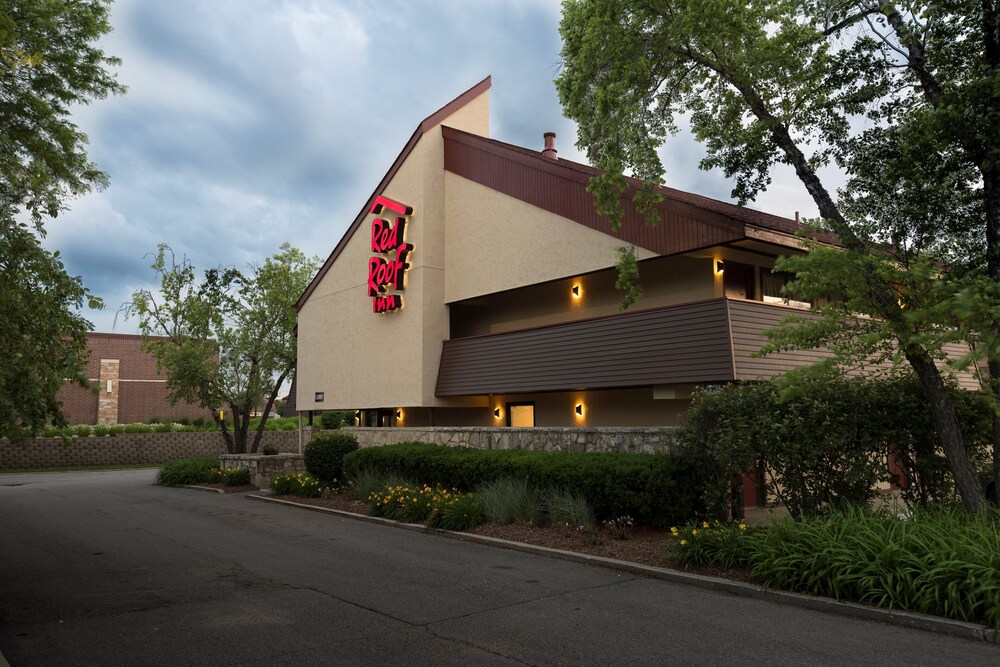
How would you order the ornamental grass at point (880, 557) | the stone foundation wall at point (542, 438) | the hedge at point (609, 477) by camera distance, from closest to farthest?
the ornamental grass at point (880, 557), the hedge at point (609, 477), the stone foundation wall at point (542, 438)

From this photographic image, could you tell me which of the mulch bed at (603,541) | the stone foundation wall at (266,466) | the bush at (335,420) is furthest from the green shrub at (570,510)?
the bush at (335,420)

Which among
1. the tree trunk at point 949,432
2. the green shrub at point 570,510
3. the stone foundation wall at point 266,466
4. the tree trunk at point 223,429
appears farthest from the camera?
the tree trunk at point 223,429

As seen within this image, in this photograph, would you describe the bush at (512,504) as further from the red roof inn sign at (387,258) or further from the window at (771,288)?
the red roof inn sign at (387,258)

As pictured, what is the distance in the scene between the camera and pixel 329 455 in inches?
761

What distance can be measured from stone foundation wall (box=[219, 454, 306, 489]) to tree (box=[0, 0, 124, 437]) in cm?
1067

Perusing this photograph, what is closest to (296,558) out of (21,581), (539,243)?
(21,581)

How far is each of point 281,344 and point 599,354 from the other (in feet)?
59.2

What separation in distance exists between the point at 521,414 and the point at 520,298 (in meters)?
3.69

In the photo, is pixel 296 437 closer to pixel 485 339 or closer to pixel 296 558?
pixel 485 339

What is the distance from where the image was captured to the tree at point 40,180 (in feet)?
24.7

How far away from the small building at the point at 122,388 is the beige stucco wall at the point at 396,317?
93.7 feet

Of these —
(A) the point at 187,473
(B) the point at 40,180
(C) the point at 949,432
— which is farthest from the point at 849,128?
(A) the point at 187,473

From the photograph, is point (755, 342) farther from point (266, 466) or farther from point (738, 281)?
point (266, 466)

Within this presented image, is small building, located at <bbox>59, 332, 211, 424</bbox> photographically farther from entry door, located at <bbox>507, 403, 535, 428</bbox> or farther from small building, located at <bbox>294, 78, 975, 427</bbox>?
entry door, located at <bbox>507, 403, 535, 428</bbox>
